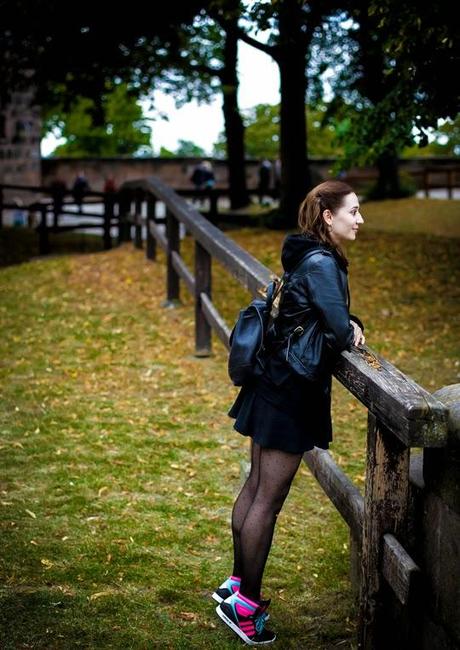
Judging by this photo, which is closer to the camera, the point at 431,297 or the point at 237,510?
the point at 237,510

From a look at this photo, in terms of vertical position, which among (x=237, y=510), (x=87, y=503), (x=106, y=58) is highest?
(x=106, y=58)

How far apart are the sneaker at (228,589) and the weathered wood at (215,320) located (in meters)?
3.07

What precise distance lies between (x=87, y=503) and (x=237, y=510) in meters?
1.59

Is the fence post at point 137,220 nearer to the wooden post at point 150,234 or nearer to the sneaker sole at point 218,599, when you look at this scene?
the wooden post at point 150,234

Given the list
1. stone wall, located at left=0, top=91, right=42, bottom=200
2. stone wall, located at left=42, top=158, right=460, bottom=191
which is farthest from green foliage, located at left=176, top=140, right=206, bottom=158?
stone wall, located at left=0, top=91, right=42, bottom=200

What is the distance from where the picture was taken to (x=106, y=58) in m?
14.3

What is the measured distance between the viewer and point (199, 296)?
8578mm

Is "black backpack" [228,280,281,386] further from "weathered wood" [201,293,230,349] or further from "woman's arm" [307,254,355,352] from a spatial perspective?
"weathered wood" [201,293,230,349]

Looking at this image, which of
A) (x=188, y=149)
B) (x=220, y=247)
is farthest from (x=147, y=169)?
(x=188, y=149)

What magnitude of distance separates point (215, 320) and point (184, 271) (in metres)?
1.70

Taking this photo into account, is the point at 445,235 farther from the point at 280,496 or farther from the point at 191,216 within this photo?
the point at 280,496

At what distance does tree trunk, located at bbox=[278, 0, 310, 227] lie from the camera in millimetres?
14656

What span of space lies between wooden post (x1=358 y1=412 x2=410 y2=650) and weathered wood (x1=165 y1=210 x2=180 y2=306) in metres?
6.74

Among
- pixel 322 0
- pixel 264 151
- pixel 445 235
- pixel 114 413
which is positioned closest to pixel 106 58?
pixel 322 0
